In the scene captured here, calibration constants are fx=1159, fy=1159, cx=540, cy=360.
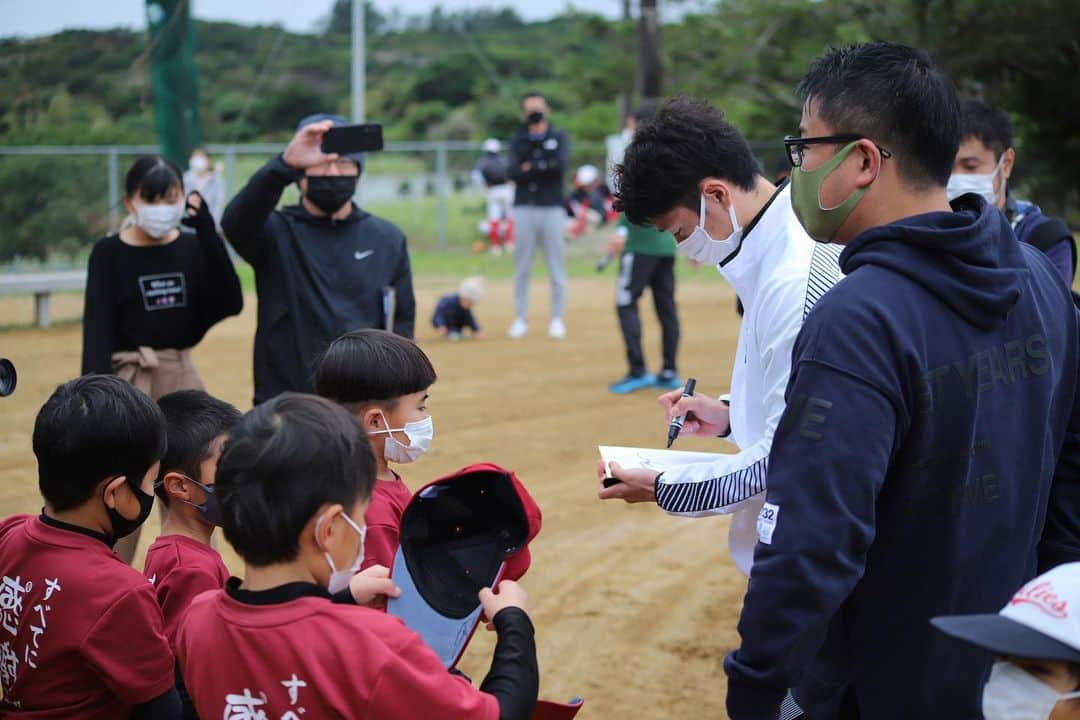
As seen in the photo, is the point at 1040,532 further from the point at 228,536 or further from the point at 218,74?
the point at 218,74

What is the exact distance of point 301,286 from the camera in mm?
5508

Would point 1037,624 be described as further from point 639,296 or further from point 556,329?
point 556,329

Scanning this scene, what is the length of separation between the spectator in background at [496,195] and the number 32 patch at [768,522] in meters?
21.2

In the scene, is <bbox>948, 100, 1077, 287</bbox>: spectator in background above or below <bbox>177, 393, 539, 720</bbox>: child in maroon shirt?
above

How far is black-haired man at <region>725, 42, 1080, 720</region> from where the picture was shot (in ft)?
7.30

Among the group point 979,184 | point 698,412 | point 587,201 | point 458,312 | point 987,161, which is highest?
point 987,161

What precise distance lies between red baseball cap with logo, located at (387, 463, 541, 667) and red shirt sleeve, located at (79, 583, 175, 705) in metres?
0.64

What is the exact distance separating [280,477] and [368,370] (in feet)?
3.74

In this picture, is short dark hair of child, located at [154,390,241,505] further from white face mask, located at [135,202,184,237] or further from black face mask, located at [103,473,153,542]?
white face mask, located at [135,202,184,237]

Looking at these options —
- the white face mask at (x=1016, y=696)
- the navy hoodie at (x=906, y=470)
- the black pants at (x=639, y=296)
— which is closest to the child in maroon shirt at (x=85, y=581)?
the navy hoodie at (x=906, y=470)

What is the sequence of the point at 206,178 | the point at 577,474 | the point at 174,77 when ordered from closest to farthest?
the point at 577,474, the point at 174,77, the point at 206,178

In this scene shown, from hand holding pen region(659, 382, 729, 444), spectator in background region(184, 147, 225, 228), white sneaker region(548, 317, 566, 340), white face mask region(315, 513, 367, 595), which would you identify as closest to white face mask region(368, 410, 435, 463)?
hand holding pen region(659, 382, 729, 444)

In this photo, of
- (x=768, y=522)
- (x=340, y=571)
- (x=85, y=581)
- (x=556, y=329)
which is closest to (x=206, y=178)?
(x=556, y=329)

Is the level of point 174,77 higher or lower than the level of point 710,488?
higher
